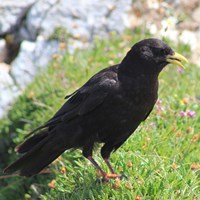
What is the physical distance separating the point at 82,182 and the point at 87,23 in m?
4.24

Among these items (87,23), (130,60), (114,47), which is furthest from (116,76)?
(87,23)

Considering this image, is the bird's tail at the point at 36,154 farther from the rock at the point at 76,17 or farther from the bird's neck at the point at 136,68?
the rock at the point at 76,17

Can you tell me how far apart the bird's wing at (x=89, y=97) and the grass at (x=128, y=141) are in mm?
409

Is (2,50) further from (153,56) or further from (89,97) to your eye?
(153,56)

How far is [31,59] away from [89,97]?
3.71 meters

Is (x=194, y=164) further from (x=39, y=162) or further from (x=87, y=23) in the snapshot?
(x=87, y=23)

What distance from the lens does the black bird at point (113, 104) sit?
4.40m

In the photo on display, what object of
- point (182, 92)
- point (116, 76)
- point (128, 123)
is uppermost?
point (116, 76)

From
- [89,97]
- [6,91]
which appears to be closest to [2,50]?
[6,91]

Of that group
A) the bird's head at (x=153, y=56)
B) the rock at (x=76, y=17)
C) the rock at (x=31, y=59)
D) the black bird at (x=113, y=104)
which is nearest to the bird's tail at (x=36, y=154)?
the black bird at (x=113, y=104)

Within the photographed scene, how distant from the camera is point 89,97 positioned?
455 centimetres

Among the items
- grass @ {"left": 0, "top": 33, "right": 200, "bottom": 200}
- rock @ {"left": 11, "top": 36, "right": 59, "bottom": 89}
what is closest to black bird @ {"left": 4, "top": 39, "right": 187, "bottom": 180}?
grass @ {"left": 0, "top": 33, "right": 200, "bottom": 200}

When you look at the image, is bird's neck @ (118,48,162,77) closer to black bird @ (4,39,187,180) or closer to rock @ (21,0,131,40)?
black bird @ (4,39,187,180)

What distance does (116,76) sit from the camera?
14.7 ft
